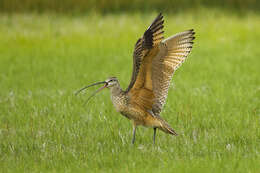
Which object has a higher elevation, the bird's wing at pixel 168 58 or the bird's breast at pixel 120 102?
the bird's wing at pixel 168 58

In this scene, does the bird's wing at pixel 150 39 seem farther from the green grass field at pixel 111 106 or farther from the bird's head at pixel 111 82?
the green grass field at pixel 111 106

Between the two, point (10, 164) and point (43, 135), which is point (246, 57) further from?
point (10, 164)

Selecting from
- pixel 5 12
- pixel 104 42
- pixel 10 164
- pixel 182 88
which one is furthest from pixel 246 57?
pixel 5 12

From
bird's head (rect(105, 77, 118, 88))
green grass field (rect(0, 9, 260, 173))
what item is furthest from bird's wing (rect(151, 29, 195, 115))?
green grass field (rect(0, 9, 260, 173))

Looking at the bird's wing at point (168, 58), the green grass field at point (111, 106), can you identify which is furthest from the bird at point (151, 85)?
the green grass field at point (111, 106)

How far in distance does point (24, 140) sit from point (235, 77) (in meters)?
6.13

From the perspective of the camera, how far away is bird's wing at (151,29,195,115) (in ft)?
22.1

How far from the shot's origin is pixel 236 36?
18016 mm

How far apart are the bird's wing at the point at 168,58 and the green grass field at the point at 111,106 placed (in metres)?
0.63

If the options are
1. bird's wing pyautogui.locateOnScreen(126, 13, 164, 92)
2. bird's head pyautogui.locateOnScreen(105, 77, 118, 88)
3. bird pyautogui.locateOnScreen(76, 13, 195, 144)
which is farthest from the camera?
bird's head pyautogui.locateOnScreen(105, 77, 118, 88)

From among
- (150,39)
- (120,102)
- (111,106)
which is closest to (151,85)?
(120,102)

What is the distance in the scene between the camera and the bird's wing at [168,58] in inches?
265

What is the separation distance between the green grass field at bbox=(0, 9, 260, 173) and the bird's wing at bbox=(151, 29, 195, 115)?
631 mm

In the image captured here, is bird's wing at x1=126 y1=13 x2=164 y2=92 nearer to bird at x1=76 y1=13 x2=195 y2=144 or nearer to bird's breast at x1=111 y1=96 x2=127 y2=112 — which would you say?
bird at x1=76 y1=13 x2=195 y2=144
